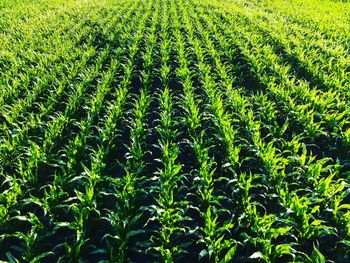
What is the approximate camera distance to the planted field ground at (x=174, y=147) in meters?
3.38

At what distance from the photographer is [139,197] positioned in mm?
3971

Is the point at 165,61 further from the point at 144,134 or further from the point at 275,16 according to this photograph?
the point at 275,16

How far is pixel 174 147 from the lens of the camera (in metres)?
4.63

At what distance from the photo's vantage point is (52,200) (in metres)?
3.74

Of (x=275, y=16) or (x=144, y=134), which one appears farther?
(x=275, y=16)

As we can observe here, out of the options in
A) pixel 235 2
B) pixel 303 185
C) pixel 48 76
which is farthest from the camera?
pixel 235 2

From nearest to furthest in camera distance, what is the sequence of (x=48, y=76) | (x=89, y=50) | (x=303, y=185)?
(x=303, y=185) < (x=48, y=76) < (x=89, y=50)

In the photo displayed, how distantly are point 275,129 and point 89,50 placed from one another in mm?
6309

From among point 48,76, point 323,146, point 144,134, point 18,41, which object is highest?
point 323,146

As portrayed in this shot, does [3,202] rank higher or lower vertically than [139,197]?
lower

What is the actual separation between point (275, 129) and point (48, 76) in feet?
16.6

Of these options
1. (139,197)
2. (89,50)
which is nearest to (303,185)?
(139,197)

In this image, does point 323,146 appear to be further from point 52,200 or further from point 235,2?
point 235,2

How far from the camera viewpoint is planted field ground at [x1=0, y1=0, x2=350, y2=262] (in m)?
3.38
